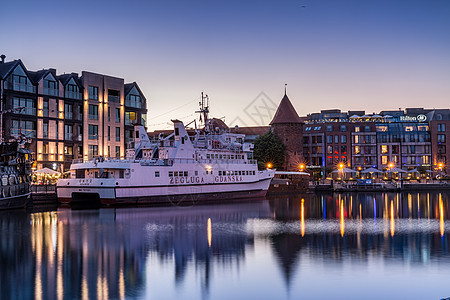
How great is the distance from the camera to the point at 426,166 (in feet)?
350

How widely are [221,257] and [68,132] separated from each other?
45257 millimetres

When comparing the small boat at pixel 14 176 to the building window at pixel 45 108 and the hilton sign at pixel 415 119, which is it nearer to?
the building window at pixel 45 108

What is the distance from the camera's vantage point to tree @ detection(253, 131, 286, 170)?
302 ft

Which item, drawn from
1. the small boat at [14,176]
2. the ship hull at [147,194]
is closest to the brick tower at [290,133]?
the ship hull at [147,194]

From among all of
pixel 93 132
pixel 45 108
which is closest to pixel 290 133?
pixel 93 132

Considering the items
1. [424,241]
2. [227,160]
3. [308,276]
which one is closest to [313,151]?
[227,160]

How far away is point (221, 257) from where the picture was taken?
952 inches

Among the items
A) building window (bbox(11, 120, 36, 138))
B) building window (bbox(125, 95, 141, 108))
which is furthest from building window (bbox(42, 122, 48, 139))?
building window (bbox(125, 95, 141, 108))

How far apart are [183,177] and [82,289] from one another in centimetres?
3622

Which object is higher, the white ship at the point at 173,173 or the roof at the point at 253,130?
the roof at the point at 253,130

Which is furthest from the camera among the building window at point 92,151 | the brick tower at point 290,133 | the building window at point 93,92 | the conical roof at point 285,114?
the conical roof at point 285,114

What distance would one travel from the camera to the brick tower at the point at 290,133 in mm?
101456

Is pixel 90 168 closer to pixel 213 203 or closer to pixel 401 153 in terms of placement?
pixel 213 203

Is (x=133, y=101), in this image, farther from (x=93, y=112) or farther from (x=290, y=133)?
(x=290, y=133)
